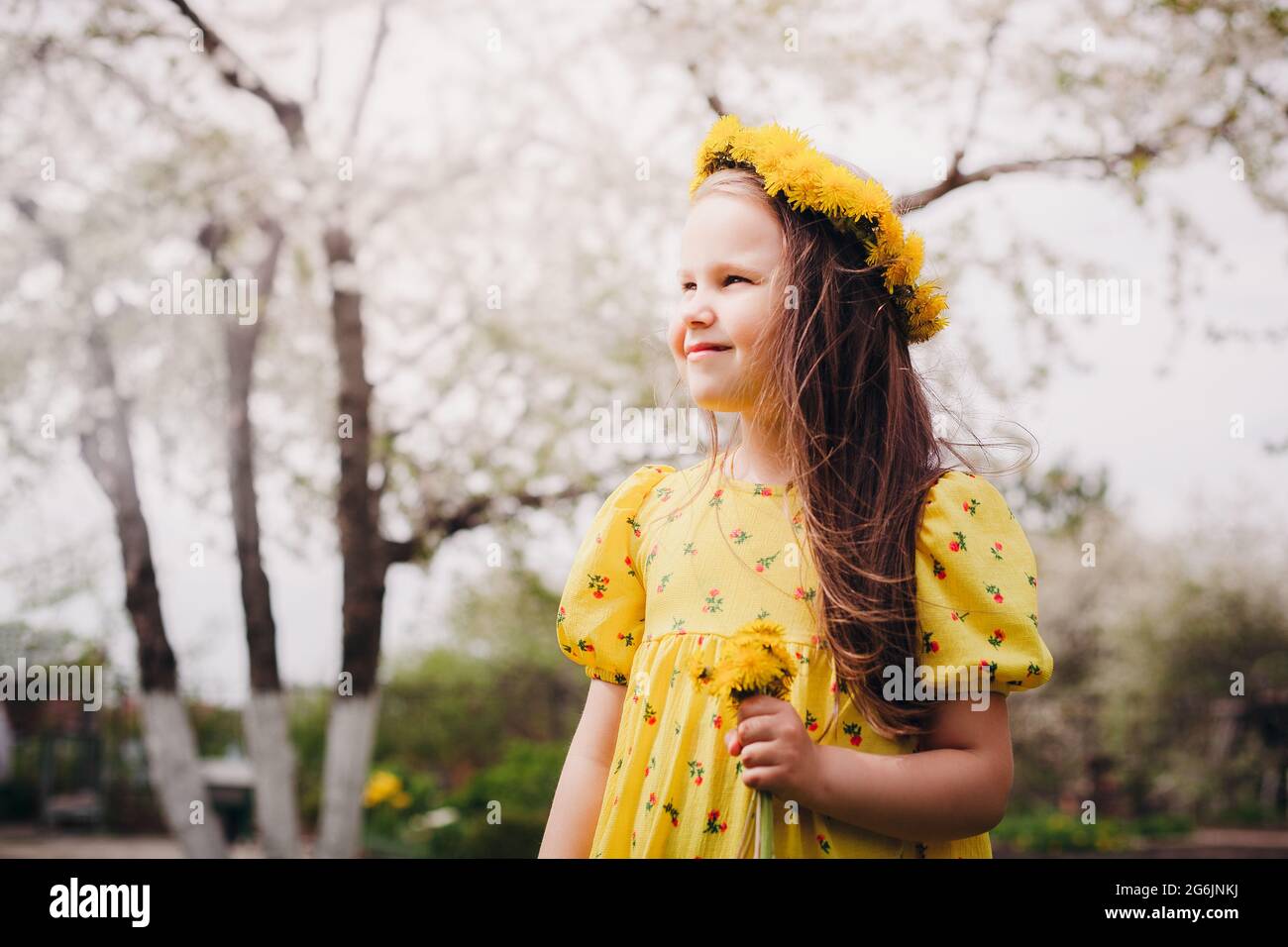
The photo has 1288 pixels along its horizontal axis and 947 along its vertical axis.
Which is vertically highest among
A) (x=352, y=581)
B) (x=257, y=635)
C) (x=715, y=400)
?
(x=352, y=581)

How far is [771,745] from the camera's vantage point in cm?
110

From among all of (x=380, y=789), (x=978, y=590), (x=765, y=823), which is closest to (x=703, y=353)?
(x=978, y=590)

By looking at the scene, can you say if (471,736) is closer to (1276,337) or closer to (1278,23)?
(1276,337)

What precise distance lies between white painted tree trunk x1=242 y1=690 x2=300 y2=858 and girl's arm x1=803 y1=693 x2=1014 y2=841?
560 centimetres

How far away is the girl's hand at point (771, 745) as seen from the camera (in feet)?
3.63

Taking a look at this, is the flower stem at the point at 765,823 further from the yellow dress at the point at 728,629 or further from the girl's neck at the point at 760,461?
the girl's neck at the point at 760,461

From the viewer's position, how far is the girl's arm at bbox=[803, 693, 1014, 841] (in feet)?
3.83

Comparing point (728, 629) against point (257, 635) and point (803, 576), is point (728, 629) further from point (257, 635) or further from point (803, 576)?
point (257, 635)

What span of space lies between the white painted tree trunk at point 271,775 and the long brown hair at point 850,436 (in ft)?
17.7

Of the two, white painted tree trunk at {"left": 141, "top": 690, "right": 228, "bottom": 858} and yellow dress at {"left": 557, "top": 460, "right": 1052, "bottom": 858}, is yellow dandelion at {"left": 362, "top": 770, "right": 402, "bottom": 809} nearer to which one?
white painted tree trunk at {"left": 141, "top": 690, "right": 228, "bottom": 858}

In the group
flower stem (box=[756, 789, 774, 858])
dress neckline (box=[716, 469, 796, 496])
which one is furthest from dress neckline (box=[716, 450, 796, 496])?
flower stem (box=[756, 789, 774, 858])

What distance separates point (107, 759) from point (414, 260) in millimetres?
5474

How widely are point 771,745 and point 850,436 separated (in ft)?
1.50
